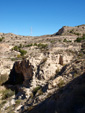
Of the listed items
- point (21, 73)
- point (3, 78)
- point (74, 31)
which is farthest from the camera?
point (74, 31)

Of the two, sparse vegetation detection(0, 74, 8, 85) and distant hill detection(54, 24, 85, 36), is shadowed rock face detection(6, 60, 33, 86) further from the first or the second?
distant hill detection(54, 24, 85, 36)

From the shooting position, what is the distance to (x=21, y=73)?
16656 millimetres

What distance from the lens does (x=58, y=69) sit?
12.7 meters

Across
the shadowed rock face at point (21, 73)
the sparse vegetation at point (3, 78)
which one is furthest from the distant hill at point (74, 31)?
the sparse vegetation at point (3, 78)

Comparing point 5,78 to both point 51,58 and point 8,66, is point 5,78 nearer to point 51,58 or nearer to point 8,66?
point 8,66

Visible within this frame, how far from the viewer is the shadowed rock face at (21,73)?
44.1 feet

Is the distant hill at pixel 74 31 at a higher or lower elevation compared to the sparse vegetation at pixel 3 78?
higher

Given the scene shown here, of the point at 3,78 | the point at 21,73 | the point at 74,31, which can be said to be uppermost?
the point at 74,31

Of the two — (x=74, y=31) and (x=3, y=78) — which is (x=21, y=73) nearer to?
(x=3, y=78)

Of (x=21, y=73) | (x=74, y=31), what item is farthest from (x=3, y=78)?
(x=74, y=31)

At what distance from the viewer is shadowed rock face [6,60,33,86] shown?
530 inches

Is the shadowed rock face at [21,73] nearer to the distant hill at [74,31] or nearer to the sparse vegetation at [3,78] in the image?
the sparse vegetation at [3,78]

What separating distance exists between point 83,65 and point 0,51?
20.6 metres

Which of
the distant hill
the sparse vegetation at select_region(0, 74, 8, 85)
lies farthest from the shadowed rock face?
the distant hill
